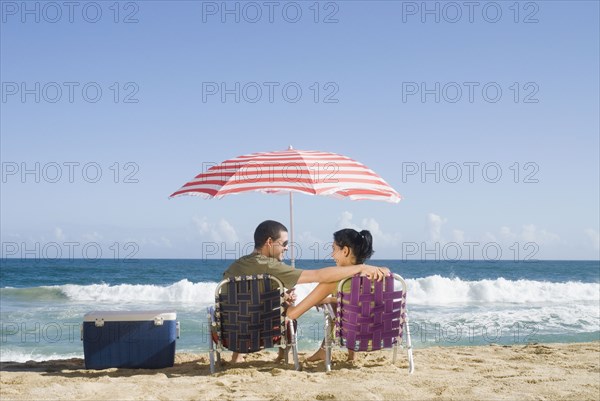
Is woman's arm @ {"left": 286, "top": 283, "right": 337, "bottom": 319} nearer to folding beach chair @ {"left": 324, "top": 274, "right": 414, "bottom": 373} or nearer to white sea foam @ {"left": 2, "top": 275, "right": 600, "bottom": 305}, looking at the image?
folding beach chair @ {"left": 324, "top": 274, "right": 414, "bottom": 373}

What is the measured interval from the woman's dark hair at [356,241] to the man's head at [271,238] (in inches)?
17.7

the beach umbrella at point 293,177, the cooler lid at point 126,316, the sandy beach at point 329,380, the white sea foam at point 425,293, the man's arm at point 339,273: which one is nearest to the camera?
the sandy beach at point 329,380

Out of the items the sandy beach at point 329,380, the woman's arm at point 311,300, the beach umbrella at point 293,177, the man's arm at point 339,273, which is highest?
the beach umbrella at point 293,177

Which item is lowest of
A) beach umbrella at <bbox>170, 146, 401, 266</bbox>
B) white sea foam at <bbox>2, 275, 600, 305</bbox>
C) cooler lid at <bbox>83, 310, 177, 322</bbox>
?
white sea foam at <bbox>2, 275, 600, 305</bbox>

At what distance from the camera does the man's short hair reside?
5.66 meters

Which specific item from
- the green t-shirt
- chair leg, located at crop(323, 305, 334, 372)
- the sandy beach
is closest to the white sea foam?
the sandy beach

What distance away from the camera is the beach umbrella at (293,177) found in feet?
19.6

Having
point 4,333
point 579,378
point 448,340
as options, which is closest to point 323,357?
point 579,378

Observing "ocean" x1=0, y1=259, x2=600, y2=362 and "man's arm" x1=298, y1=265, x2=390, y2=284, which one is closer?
"man's arm" x1=298, y1=265, x2=390, y2=284

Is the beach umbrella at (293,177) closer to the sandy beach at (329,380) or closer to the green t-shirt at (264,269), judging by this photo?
the green t-shirt at (264,269)

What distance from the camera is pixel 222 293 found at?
562cm

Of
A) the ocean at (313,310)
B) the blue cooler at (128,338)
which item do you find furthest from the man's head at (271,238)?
the ocean at (313,310)

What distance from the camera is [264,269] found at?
5.55m

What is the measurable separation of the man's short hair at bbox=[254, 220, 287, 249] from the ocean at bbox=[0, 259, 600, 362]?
11.4 feet
